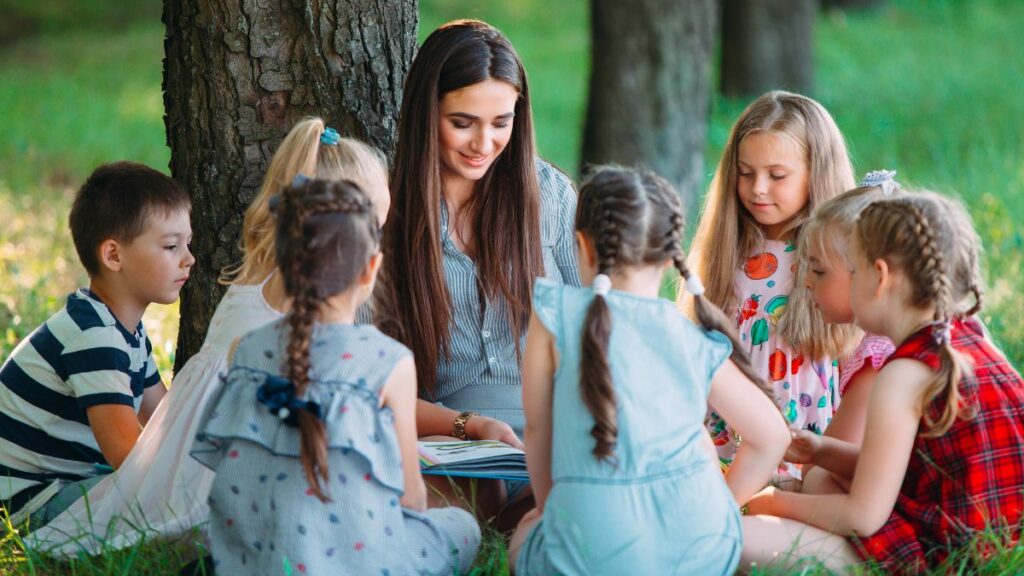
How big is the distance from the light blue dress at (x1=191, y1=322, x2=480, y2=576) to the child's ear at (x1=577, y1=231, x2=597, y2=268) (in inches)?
18.6

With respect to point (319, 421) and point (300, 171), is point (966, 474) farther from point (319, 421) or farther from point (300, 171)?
point (300, 171)

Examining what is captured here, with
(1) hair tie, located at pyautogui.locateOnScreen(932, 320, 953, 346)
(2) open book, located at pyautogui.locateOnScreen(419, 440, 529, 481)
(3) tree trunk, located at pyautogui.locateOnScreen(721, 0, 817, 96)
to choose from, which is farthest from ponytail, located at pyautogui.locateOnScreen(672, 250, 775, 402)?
(3) tree trunk, located at pyautogui.locateOnScreen(721, 0, 817, 96)

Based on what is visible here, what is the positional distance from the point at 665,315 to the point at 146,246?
159 cm

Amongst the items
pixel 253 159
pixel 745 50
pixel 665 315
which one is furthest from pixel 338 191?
pixel 745 50

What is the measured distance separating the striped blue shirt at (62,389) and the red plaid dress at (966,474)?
2.06 meters

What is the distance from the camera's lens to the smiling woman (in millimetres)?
3543

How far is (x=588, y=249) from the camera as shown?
2.80 m

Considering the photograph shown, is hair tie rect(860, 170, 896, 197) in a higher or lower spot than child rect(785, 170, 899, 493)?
higher

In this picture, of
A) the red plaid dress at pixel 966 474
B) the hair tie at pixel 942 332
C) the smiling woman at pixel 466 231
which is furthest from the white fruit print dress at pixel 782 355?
the hair tie at pixel 942 332

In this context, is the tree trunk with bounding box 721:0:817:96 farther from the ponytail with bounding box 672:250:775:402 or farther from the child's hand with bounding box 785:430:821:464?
the ponytail with bounding box 672:250:775:402

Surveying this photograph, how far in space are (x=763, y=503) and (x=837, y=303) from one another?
57 centimetres

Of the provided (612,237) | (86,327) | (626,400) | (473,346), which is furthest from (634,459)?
(86,327)

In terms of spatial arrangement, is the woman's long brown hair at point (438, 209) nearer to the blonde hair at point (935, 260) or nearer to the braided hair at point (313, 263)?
the braided hair at point (313, 263)

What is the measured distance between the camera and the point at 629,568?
2.70m
